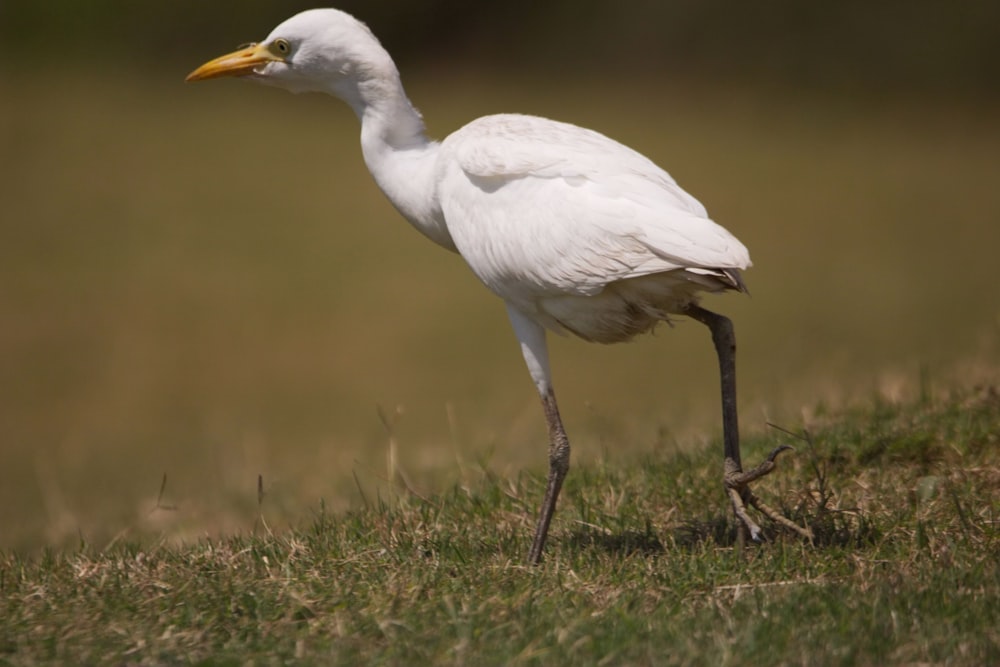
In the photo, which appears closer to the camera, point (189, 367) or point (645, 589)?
point (645, 589)

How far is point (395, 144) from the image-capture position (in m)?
5.66

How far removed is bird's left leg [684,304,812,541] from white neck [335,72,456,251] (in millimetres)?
1234

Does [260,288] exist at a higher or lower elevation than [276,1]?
lower

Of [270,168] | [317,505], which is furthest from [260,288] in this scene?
[317,505]

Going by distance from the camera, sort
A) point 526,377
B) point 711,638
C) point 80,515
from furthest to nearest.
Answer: point 526,377
point 80,515
point 711,638

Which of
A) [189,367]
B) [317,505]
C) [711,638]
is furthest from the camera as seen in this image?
[189,367]

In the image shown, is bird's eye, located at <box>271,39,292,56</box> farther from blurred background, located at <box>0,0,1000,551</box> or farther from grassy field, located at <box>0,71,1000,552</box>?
grassy field, located at <box>0,71,1000,552</box>

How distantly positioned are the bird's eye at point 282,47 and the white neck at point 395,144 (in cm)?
29

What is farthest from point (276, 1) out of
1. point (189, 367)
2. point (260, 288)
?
point (189, 367)

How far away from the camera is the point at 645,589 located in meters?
4.39

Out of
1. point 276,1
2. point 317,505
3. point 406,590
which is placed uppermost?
point 276,1

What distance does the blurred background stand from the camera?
30.9ft

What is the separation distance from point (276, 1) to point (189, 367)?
10.7 meters

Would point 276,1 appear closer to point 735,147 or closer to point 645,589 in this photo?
point 735,147
